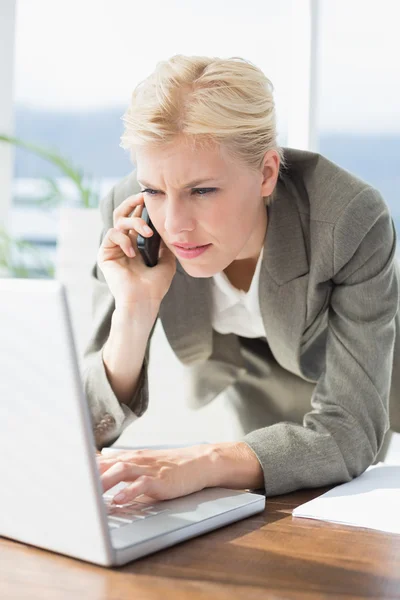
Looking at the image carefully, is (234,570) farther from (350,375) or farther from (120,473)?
(350,375)

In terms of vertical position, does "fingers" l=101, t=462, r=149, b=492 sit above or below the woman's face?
below

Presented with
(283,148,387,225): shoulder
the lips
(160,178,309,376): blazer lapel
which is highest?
(283,148,387,225): shoulder

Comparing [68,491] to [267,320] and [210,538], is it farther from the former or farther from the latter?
[267,320]

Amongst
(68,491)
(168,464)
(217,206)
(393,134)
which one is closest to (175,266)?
(217,206)

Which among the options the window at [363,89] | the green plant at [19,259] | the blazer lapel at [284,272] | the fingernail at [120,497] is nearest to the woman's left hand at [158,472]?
the fingernail at [120,497]

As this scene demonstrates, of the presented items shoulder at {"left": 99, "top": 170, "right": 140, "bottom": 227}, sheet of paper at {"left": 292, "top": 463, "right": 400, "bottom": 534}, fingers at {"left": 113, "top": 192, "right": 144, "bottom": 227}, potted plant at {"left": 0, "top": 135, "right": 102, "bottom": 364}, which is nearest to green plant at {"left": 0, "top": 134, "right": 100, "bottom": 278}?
potted plant at {"left": 0, "top": 135, "right": 102, "bottom": 364}

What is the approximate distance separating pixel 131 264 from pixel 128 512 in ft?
2.43

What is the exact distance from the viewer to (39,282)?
0.76 m

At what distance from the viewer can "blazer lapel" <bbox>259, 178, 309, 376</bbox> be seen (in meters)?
1.55

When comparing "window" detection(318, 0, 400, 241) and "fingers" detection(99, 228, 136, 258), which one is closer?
"fingers" detection(99, 228, 136, 258)

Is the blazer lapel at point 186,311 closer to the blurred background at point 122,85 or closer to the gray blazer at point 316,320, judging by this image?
the gray blazer at point 316,320

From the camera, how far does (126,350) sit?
61.4 inches

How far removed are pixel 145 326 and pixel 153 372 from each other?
2.75ft

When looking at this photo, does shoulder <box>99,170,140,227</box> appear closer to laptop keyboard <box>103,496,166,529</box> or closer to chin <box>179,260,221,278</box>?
chin <box>179,260,221,278</box>
